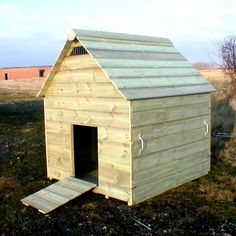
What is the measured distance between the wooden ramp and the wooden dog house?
0.44 metres

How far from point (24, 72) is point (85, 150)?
2092 inches

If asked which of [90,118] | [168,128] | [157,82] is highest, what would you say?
[157,82]

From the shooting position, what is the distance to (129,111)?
6.42m

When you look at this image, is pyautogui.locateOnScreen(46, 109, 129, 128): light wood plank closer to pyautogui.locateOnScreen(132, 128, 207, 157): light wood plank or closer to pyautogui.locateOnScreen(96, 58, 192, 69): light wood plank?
pyautogui.locateOnScreen(132, 128, 207, 157): light wood plank

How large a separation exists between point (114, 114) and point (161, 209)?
198cm

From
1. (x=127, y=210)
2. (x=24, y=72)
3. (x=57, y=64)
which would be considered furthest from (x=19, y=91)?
(x=127, y=210)

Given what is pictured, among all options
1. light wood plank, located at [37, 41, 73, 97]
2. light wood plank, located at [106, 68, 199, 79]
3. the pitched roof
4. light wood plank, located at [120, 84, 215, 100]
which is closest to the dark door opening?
light wood plank, located at [37, 41, 73, 97]

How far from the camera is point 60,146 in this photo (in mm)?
8352

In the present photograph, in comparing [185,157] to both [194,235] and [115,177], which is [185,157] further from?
[194,235]

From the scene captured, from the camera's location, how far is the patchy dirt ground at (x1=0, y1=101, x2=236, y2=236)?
5992mm

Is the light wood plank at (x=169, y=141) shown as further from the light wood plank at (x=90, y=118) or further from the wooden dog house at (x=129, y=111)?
the light wood plank at (x=90, y=118)

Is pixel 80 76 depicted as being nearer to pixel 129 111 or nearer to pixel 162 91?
pixel 129 111

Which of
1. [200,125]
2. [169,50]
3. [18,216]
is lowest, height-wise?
[18,216]

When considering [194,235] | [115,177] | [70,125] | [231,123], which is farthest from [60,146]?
[231,123]
